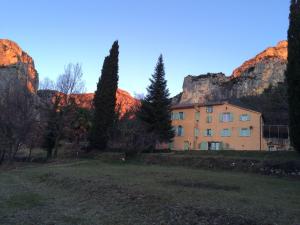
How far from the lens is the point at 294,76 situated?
77.6 ft

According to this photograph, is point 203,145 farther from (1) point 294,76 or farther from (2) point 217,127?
(1) point 294,76

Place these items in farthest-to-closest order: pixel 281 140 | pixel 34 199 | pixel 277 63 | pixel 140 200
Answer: pixel 277 63 < pixel 281 140 < pixel 34 199 < pixel 140 200

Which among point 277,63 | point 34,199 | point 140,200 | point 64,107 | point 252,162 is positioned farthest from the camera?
point 277,63

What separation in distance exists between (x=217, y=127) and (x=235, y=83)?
75.5m

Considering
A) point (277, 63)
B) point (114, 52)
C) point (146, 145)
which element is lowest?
point (146, 145)

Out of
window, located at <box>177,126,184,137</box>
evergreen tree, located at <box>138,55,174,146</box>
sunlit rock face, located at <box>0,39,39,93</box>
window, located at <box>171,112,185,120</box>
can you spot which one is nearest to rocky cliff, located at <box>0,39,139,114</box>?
sunlit rock face, located at <box>0,39,39,93</box>

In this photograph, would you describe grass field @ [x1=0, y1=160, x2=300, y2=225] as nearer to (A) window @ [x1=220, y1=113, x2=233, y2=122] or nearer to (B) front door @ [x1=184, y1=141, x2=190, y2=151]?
(A) window @ [x1=220, y1=113, x2=233, y2=122]

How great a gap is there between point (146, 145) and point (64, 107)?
12374mm

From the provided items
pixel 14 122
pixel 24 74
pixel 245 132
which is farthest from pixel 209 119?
pixel 24 74

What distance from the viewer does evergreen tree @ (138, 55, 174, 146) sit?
136ft

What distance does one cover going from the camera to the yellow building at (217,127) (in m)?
43.2

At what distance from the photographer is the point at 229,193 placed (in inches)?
514

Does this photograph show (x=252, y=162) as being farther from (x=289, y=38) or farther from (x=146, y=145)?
(x=146, y=145)

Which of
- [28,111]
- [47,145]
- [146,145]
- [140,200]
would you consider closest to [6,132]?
[28,111]
